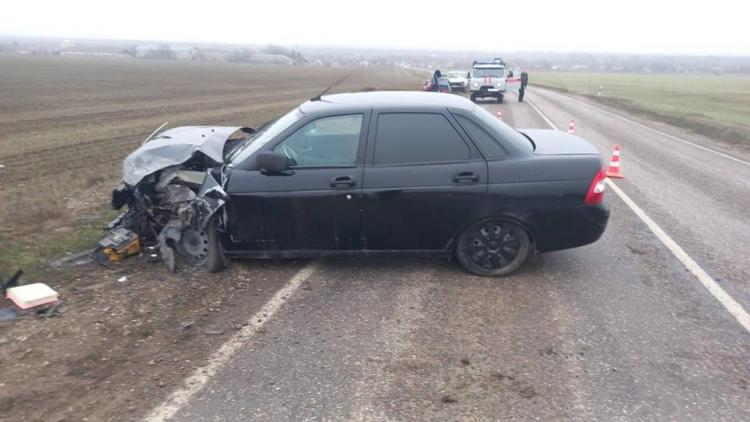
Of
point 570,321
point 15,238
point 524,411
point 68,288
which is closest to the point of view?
point 524,411

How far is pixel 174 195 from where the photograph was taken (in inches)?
215


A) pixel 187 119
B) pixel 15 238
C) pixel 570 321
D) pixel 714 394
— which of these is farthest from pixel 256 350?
pixel 187 119

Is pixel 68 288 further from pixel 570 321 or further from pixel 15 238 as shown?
pixel 570 321

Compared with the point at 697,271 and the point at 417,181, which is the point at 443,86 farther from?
the point at 417,181

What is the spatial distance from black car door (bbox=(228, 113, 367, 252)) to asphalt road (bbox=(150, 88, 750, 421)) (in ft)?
1.39

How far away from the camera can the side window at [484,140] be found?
5129 millimetres

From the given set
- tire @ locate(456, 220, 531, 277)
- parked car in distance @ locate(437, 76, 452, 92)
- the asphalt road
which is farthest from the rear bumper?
parked car in distance @ locate(437, 76, 452, 92)

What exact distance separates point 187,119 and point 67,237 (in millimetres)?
13911

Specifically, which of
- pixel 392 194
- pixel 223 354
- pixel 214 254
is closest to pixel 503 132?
pixel 392 194

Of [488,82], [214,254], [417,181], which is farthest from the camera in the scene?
[488,82]

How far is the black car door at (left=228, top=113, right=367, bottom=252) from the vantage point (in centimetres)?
498

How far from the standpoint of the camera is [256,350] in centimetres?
398

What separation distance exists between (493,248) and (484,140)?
0.99 metres

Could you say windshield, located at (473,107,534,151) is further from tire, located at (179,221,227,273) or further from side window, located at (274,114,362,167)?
tire, located at (179,221,227,273)
